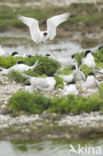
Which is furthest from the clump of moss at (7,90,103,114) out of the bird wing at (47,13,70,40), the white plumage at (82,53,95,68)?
the bird wing at (47,13,70,40)

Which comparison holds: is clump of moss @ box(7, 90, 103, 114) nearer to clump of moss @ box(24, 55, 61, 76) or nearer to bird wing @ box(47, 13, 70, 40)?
clump of moss @ box(24, 55, 61, 76)

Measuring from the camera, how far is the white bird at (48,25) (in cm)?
1348

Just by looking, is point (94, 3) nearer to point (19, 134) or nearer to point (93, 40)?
point (93, 40)

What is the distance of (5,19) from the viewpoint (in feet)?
105

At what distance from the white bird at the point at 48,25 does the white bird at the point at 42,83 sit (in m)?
2.75

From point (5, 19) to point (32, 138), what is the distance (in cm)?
2383

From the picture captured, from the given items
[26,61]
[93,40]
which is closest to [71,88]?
[26,61]

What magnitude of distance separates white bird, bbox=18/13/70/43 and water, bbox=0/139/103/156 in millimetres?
5262

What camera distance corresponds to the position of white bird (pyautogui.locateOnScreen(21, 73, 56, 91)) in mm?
10859

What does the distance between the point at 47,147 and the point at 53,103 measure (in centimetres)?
138

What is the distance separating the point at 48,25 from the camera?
13.6 metres

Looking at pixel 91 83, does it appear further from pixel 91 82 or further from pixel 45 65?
pixel 45 65

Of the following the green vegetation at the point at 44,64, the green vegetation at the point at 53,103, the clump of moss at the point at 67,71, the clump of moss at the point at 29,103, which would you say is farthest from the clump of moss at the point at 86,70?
the clump of moss at the point at 29,103

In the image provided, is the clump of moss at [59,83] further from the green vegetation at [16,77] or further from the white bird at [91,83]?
the green vegetation at [16,77]
